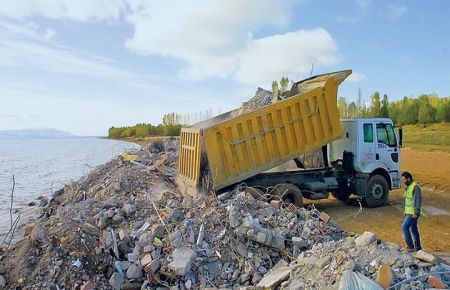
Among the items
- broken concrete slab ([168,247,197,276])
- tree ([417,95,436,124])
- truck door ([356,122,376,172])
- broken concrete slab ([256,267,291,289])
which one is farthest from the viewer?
tree ([417,95,436,124])

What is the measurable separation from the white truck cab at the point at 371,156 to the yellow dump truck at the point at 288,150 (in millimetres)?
26

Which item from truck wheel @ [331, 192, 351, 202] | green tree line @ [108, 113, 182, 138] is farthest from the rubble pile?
green tree line @ [108, 113, 182, 138]

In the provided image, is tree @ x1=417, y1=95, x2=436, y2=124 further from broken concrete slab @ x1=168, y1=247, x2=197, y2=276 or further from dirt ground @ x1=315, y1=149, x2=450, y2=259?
broken concrete slab @ x1=168, y1=247, x2=197, y2=276

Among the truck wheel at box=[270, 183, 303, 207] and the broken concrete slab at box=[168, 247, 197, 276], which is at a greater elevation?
the truck wheel at box=[270, 183, 303, 207]

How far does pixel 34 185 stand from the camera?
2291 cm

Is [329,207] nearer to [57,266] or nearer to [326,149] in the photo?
[326,149]

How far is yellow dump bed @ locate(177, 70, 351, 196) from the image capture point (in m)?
9.24

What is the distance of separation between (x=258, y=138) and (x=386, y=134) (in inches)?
161

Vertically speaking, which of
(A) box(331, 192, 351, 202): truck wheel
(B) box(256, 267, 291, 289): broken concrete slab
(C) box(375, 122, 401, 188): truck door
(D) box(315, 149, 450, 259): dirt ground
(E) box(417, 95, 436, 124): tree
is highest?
(E) box(417, 95, 436, 124): tree

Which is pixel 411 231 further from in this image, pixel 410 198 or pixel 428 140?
pixel 428 140

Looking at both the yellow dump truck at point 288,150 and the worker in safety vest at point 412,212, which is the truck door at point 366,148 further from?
the worker in safety vest at point 412,212

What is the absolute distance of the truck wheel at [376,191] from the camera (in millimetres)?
11580

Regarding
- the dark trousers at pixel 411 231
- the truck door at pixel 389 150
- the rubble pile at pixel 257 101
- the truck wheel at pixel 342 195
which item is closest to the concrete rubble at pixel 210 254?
the dark trousers at pixel 411 231

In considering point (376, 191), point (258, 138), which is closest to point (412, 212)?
point (258, 138)
